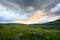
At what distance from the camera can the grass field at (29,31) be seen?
17.2 ft

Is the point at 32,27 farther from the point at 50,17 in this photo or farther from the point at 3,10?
the point at 3,10

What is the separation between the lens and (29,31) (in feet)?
17.7

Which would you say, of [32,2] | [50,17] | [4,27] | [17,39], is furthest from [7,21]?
[50,17]

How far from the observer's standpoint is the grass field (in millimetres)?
5246

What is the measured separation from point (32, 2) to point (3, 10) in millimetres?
1287

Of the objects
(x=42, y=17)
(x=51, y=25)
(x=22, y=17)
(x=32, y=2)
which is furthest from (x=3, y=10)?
(x=51, y=25)

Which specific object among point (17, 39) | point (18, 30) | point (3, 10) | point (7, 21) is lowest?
point (17, 39)

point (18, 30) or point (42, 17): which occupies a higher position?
point (42, 17)

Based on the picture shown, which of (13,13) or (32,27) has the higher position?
(13,13)

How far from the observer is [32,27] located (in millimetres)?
5512

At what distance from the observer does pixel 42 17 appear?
5.71m

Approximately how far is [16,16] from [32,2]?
2.95ft

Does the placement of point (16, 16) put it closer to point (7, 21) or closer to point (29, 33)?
point (7, 21)

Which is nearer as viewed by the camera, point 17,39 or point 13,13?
point 17,39
